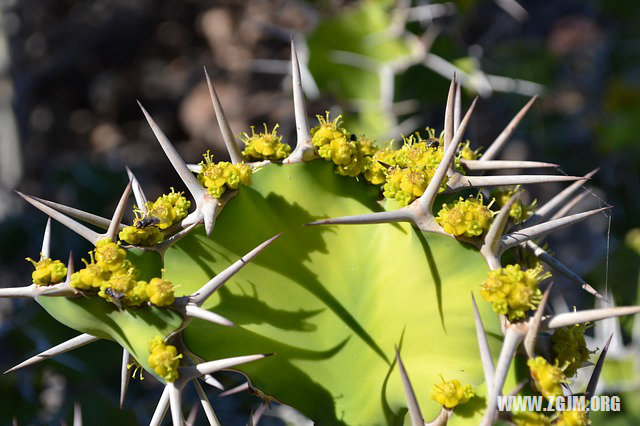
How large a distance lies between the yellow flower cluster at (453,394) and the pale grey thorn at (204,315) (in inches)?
11.5

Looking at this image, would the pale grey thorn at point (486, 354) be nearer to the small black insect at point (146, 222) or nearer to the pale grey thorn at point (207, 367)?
the pale grey thorn at point (207, 367)

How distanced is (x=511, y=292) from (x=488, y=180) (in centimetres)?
18

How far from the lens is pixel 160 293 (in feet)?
2.88

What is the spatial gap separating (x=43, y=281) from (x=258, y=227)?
30 cm

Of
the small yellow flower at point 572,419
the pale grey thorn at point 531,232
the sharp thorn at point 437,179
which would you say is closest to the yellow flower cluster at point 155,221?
the sharp thorn at point 437,179

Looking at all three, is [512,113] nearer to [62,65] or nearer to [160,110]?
[160,110]

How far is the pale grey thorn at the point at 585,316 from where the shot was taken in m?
0.83

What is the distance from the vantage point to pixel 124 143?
3.73 m

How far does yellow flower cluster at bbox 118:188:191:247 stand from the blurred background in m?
0.54

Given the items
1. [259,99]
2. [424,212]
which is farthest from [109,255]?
[259,99]

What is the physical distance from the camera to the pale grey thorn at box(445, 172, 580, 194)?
953mm

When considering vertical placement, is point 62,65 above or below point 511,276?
below

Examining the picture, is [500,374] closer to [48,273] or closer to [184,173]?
[184,173]

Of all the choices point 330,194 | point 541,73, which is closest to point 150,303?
point 330,194
